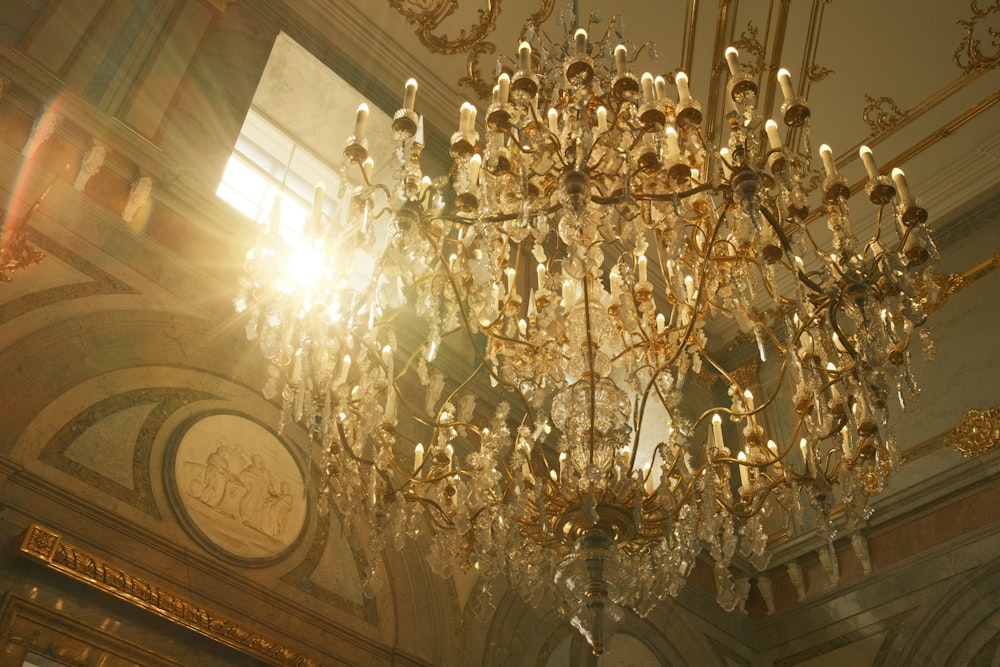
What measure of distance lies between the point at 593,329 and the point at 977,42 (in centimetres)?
510

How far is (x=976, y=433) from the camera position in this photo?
7.32 metres

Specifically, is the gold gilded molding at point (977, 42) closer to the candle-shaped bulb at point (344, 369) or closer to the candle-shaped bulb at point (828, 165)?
the candle-shaped bulb at point (828, 165)

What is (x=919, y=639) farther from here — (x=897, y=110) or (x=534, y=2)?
(x=534, y=2)

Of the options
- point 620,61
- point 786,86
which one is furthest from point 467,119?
point 786,86

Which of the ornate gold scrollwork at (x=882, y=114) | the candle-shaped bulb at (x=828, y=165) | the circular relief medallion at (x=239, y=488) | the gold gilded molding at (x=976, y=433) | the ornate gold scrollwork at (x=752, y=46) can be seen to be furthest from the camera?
the ornate gold scrollwork at (x=882, y=114)

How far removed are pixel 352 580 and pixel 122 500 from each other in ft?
4.41

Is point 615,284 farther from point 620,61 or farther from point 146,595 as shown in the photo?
point 146,595

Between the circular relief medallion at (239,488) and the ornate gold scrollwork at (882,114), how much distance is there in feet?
18.5

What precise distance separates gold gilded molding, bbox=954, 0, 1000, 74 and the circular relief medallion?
6.07 meters

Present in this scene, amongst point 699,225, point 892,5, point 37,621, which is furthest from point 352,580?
point 892,5

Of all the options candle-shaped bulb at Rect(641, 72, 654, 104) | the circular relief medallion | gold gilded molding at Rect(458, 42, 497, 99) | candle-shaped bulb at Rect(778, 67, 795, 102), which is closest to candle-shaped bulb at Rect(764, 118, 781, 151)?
candle-shaped bulb at Rect(778, 67, 795, 102)

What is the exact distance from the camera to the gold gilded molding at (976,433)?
720 centimetres

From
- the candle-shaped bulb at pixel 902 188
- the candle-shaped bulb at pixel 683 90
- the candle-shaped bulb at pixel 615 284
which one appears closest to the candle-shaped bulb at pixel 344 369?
the candle-shaped bulb at pixel 615 284

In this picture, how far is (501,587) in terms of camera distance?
6.24 m
